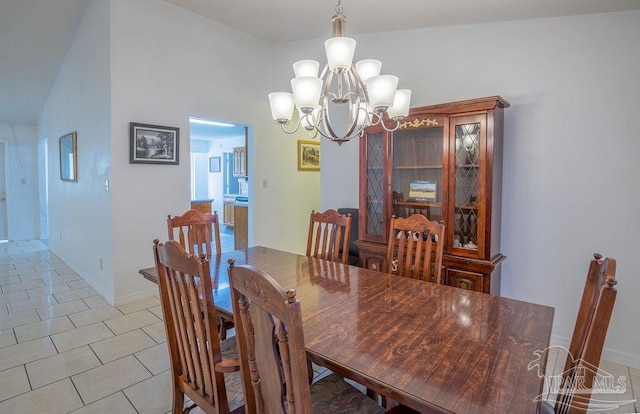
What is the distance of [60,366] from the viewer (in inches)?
92.8

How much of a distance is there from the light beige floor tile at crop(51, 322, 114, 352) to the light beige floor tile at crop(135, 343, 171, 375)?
0.49 m

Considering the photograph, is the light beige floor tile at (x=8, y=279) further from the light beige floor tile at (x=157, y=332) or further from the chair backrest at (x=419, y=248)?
the chair backrest at (x=419, y=248)

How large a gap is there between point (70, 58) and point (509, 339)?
5.66 m

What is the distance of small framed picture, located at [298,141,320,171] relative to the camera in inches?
209

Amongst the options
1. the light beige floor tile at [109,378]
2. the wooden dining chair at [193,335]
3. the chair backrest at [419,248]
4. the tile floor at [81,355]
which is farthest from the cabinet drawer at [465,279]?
the light beige floor tile at [109,378]

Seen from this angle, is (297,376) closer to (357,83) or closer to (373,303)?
(373,303)

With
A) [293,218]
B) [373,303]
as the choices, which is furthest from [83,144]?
[373,303]

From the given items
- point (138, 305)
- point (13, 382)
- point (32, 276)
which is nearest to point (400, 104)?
point (13, 382)

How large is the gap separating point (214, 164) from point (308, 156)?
16.2ft

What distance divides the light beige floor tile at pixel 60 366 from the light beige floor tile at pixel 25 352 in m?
0.09

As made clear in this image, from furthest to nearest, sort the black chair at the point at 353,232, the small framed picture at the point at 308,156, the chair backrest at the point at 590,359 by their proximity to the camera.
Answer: the small framed picture at the point at 308,156 < the black chair at the point at 353,232 < the chair backrest at the point at 590,359

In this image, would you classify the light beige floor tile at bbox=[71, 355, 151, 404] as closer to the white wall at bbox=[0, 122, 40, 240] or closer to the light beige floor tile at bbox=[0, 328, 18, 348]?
the light beige floor tile at bbox=[0, 328, 18, 348]

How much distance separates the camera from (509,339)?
125 centimetres

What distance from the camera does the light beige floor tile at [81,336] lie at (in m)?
2.67
